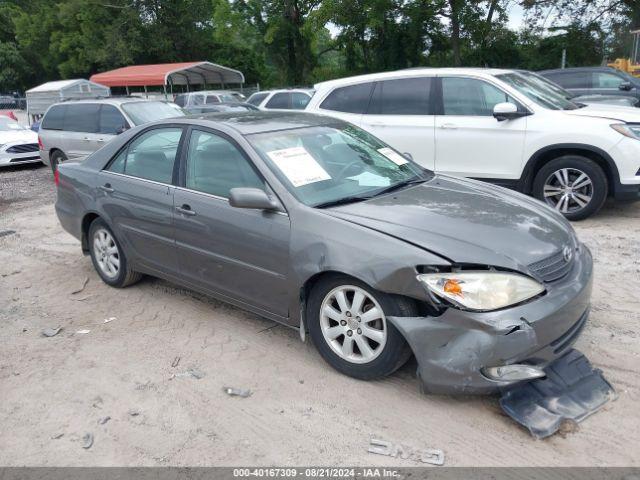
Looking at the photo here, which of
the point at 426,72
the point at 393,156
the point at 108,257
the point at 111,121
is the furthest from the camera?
the point at 111,121

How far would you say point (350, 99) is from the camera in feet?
26.3

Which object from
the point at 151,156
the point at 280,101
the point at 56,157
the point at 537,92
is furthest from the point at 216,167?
the point at 280,101

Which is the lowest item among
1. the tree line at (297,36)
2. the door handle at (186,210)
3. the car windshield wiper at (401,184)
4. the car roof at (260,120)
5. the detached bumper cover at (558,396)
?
the detached bumper cover at (558,396)

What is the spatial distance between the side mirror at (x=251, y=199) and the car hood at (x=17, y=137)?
477 inches

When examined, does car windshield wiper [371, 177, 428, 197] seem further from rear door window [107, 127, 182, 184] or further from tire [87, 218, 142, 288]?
tire [87, 218, 142, 288]

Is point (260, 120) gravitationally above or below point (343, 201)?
above

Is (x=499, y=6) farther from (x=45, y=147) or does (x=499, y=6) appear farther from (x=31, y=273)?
(x=31, y=273)

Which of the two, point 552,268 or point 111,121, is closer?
point 552,268

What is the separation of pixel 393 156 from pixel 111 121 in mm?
7558

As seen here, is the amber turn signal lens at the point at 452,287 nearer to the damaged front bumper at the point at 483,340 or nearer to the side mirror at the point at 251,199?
the damaged front bumper at the point at 483,340

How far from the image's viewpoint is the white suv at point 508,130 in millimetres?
6469

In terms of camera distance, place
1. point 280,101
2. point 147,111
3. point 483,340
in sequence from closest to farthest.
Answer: point 483,340
point 147,111
point 280,101

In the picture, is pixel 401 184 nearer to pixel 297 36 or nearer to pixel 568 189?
pixel 568 189

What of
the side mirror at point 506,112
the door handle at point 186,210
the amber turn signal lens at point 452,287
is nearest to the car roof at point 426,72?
the side mirror at point 506,112
